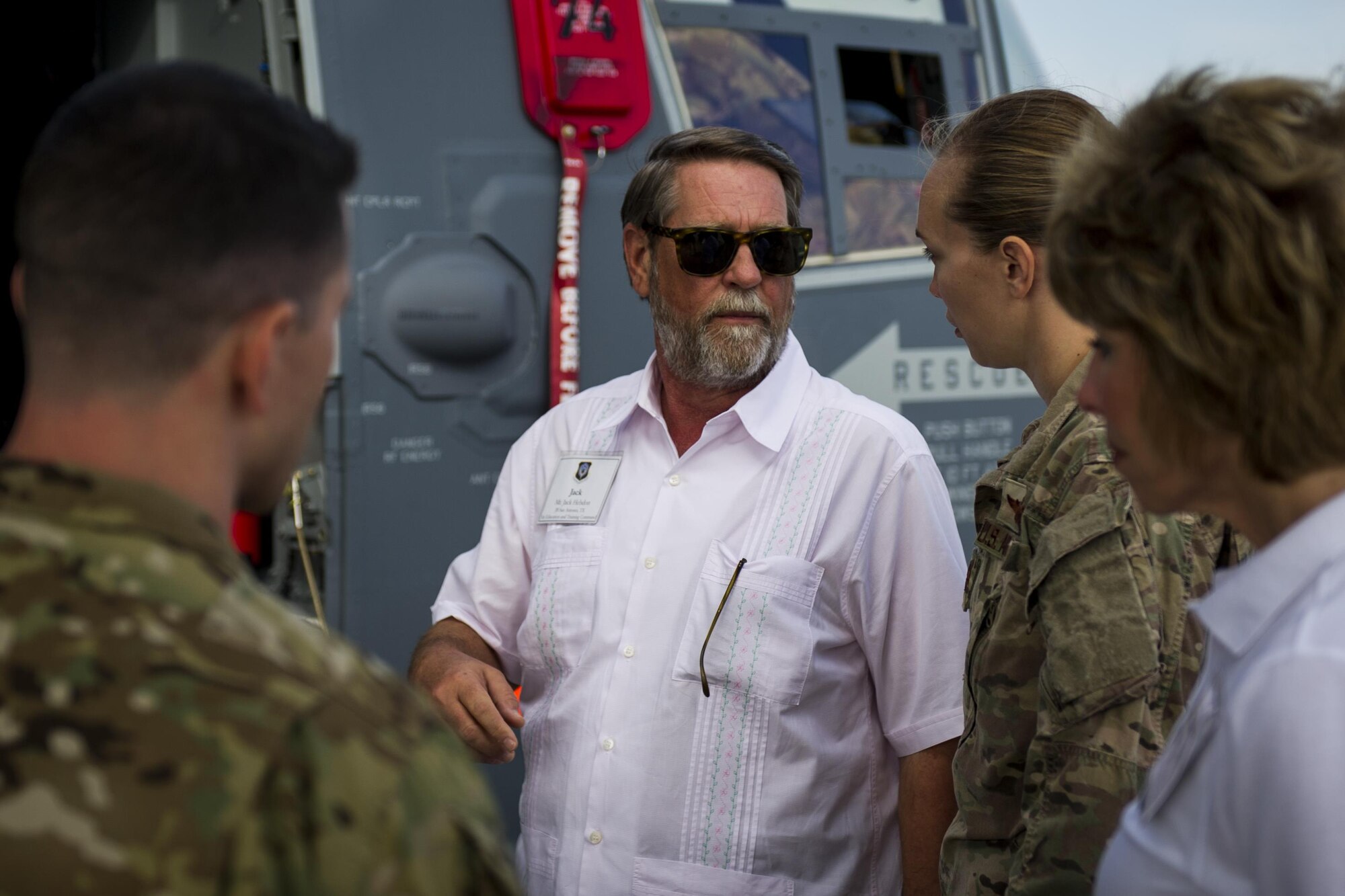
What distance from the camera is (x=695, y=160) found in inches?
87.0

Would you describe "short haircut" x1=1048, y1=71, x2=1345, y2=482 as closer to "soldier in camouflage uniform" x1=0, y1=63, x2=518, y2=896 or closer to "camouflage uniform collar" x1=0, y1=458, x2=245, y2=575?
"soldier in camouflage uniform" x1=0, y1=63, x2=518, y2=896

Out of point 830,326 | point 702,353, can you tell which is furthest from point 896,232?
point 702,353

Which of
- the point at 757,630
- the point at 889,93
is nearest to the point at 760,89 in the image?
the point at 889,93

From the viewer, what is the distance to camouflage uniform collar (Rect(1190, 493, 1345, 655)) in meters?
0.93

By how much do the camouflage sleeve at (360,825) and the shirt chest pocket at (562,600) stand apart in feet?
3.83

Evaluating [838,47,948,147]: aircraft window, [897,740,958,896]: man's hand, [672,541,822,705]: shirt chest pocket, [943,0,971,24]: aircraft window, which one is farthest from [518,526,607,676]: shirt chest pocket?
[943,0,971,24]: aircraft window

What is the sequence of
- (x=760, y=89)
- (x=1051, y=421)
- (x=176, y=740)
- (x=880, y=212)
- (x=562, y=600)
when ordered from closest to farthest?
(x=176, y=740), (x=1051, y=421), (x=562, y=600), (x=760, y=89), (x=880, y=212)

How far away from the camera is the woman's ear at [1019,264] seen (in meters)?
1.60

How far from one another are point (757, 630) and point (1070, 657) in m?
0.58

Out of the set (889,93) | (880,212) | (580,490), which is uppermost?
(889,93)

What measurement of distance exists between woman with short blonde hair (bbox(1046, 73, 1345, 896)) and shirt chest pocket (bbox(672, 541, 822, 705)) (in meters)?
0.77

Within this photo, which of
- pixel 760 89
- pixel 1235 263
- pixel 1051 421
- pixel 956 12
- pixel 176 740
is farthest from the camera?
pixel 956 12

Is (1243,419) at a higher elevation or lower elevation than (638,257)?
lower

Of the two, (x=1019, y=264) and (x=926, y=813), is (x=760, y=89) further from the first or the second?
(x=926, y=813)
